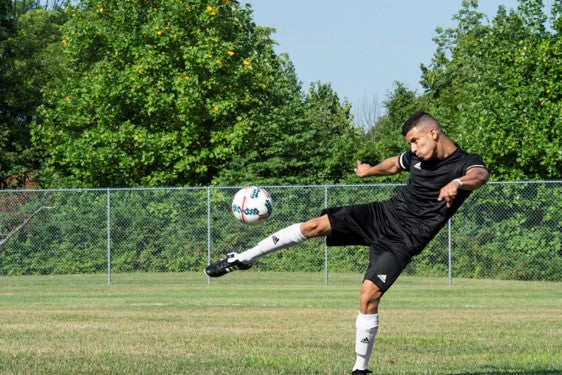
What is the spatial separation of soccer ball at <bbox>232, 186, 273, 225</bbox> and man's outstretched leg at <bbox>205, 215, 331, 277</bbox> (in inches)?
60.8

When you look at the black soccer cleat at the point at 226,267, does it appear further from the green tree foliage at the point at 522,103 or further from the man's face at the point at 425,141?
the green tree foliage at the point at 522,103

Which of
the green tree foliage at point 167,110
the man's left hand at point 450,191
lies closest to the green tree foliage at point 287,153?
the green tree foliage at point 167,110

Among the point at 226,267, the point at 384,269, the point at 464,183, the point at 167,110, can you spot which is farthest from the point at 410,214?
the point at 167,110

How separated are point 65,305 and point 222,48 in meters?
20.9

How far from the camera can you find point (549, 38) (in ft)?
106

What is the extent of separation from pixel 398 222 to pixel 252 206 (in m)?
2.31

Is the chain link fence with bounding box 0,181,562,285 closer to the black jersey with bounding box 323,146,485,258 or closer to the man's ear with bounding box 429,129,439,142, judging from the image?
the black jersey with bounding box 323,146,485,258

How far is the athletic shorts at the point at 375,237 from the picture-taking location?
890cm

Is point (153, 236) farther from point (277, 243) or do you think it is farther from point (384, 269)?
point (384, 269)

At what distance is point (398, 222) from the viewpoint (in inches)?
362

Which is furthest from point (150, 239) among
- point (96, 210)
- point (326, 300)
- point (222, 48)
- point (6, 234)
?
point (222, 48)

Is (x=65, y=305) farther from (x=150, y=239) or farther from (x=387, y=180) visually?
(x=387, y=180)

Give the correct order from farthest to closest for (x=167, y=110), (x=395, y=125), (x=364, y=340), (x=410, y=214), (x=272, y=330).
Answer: (x=395, y=125) → (x=167, y=110) → (x=272, y=330) → (x=410, y=214) → (x=364, y=340)

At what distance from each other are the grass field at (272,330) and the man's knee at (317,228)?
1261 mm
